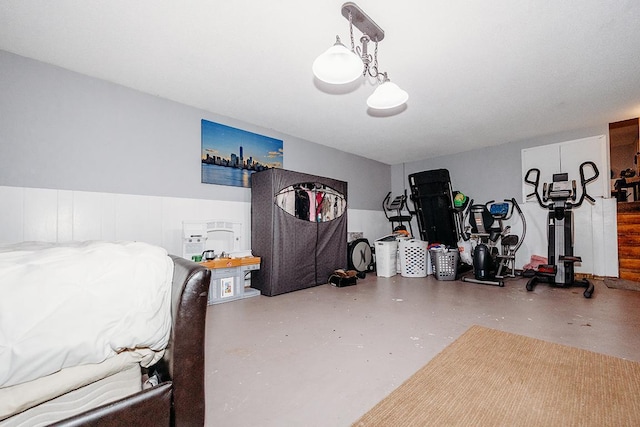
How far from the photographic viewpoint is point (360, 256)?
507 centimetres

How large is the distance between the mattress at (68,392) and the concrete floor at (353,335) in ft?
1.62

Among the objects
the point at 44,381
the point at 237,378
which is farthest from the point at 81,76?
the point at 237,378

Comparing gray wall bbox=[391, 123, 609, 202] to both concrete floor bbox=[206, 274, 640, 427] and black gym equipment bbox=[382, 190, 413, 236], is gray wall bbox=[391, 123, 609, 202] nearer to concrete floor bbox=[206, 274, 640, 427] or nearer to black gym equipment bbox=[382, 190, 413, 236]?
black gym equipment bbox=[382, 190, 413, 236]

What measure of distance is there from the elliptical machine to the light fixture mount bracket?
12.1ft

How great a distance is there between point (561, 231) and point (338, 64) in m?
4.60

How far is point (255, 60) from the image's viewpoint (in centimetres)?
254

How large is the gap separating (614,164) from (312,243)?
8747 mm

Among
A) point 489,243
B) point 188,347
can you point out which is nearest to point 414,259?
point 489,243

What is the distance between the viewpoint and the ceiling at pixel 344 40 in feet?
6.40

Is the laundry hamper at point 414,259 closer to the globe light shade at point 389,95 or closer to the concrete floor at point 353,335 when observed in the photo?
the concrete floor at point 353,335

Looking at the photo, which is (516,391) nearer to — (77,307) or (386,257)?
(77,307)

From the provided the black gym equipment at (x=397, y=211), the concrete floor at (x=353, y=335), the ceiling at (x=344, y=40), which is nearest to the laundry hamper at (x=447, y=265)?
the concrete floor at (x=353, y=335)

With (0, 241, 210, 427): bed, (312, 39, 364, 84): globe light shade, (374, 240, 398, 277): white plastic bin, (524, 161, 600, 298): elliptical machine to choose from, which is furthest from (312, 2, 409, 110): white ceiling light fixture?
(524, 161, 600, 298): elliptical machine

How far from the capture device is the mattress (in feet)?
2.63
